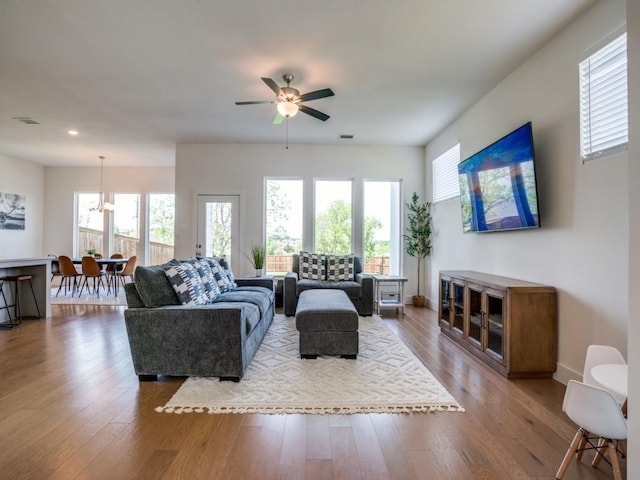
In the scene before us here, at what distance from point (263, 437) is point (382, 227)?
4628 mm

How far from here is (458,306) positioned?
3.54 m

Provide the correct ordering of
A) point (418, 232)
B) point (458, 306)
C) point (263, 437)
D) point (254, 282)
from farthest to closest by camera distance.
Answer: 1. point (418, 232)
2. point (254, 282)
3. point (458, 306)
4. point (263, 437)

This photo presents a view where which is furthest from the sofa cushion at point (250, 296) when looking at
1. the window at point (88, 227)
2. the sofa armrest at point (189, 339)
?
the window at point (88, 227)

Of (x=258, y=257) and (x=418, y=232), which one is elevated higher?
(x=418, y=232)

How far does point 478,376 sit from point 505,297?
0.70 m

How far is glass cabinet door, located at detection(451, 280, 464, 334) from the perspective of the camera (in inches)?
136

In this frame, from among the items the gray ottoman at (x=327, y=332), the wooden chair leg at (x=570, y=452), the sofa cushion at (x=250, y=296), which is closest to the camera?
the wooden chair leg at (x=570, y=452)

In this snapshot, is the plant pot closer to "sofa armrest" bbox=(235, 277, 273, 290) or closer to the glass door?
"sofa armrest" bbox=(235, 277, 273, 290)

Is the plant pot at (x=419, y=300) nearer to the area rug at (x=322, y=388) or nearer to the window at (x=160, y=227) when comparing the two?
the area rug at (x=322, y=388)

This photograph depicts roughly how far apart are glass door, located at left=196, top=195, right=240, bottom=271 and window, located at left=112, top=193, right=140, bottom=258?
110 inches

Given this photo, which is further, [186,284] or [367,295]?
[367,295]

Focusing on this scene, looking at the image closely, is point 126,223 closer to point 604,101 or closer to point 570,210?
point 570,210

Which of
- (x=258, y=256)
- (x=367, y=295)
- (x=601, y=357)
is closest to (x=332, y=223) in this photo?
(x=258, y=256)

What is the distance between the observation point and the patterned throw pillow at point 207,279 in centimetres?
302
